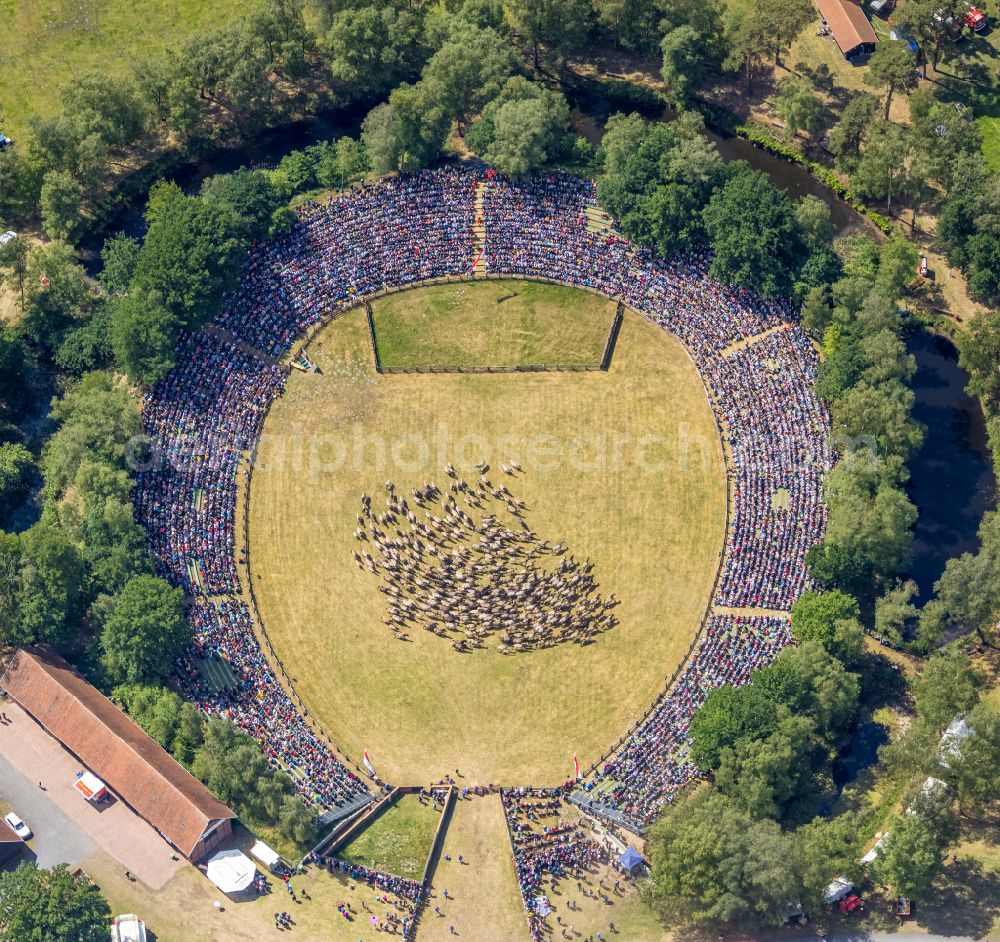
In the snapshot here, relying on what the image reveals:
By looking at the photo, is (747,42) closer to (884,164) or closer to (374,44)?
(884,164)

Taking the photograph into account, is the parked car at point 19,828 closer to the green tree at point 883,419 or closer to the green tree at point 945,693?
the green tree at point 945,693

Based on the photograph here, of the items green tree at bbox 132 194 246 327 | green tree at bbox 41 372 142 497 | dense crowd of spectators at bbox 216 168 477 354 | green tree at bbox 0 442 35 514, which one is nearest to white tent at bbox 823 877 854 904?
dense crowd of spectators at bbox 216 168 477 354

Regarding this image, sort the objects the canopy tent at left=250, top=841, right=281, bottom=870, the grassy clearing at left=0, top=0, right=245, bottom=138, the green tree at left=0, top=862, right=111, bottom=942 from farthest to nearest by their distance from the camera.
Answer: the grassy clearing at left=0, top=0, right=245, bottom=138
the canopy tent at left=250, top=841, right=281, bottom=870
the green tree at left=0, top=862, right=111, bottom=942

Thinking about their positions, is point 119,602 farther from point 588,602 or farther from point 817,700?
point 817,700

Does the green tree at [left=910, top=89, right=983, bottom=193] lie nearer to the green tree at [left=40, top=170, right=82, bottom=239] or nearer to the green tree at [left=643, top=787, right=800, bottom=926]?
the green tree at [left=643, top=787, right=800, bottom=926]

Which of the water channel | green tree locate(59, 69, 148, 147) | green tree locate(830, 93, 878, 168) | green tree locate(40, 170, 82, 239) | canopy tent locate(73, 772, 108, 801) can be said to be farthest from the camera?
green tree locate(59, 69, 148, 147)

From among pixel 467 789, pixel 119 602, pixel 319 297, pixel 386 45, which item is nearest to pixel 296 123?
pixel 386 45
